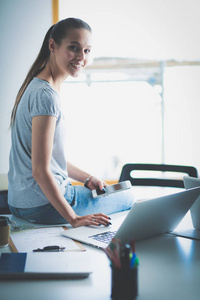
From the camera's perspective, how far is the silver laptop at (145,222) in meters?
0.97

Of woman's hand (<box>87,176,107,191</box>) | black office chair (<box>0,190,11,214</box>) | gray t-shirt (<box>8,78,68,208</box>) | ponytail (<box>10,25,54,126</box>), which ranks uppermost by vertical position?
ponytail (<box>10,25,54,126</box>)

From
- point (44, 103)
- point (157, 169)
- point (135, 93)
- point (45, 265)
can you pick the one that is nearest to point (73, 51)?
point (44, 103)

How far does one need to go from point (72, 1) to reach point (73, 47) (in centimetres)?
227

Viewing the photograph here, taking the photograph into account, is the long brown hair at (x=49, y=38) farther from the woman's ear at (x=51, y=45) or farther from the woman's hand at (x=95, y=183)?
the woman's hand at (x=95, y=183)

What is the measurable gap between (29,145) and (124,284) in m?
0.97

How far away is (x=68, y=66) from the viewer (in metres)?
1.66

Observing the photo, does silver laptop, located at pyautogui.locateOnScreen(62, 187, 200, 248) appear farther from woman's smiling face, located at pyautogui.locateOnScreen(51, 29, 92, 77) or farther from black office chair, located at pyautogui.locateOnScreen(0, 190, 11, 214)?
woman's smiling face, located at pyautogui.locateOnScreen(51, 29, 92, 77)

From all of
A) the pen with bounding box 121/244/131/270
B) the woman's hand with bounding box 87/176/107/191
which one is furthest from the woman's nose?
the pen with bounding box 121/244/131/270

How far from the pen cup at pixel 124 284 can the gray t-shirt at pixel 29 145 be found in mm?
818

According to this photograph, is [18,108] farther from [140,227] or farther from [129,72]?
[129,72]

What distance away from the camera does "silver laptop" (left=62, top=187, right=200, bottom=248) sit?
3.17ft

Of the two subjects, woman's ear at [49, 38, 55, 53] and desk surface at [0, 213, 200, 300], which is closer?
desk surface at [0, 213, 200, 300]

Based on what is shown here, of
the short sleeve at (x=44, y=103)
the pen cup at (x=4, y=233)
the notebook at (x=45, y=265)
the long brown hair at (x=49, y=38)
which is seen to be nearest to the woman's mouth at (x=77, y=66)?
the long brown hair at (x=49, y=38)

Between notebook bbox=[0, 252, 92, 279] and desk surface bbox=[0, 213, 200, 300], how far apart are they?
2cm
